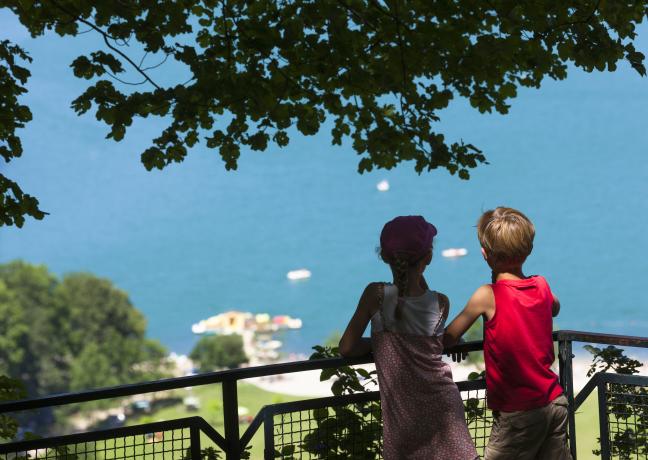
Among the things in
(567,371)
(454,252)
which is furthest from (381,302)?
(454,252)

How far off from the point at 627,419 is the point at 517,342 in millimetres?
980

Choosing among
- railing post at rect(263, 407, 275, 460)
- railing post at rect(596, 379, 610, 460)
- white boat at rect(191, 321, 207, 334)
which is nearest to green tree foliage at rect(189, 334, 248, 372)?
white boat at rect(191, 321, 207, 334)

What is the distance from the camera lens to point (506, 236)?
3141 millimetres

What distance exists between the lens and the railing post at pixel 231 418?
10.8 ft

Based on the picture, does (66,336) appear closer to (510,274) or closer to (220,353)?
(220,353)

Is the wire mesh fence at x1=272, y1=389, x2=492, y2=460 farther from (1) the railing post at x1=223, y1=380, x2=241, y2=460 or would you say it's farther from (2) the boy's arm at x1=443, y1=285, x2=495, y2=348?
(2) the boy's arm at x1=443, y1=285, x2=495, y2=348

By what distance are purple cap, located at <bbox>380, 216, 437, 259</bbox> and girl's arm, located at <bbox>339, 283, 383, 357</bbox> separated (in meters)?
0.13

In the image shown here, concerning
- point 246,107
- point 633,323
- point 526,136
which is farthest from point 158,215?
point 246,107

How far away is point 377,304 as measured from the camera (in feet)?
9.87

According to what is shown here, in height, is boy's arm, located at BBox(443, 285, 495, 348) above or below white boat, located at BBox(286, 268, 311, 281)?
below

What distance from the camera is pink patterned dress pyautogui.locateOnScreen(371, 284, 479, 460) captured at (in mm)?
2967

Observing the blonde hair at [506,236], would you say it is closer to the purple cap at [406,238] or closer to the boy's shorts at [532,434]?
the purple cap at [406,238]

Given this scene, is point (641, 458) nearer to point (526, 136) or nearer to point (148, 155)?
point (148, 155)

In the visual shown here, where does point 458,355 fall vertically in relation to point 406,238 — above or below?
below
